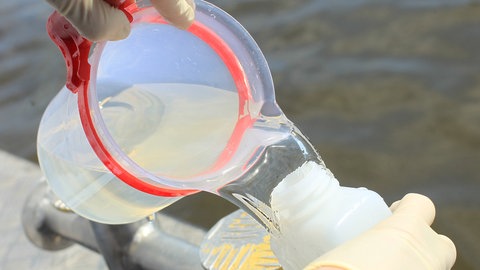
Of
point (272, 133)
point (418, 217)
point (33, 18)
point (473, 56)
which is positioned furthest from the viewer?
point (33, 18)

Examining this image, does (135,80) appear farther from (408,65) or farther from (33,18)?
(33,18)

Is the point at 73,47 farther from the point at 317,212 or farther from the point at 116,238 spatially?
the point at 116,238

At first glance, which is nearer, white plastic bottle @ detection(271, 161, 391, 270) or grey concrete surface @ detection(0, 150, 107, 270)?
white plastic bottle @ detection(271, 161, 391, 270)

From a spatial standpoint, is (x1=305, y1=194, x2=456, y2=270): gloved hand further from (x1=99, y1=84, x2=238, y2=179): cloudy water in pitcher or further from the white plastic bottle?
(x1=99, y1=84, x2=238, y2=179): cloudy water in pitcher

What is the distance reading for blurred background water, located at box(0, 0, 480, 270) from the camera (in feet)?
6.37

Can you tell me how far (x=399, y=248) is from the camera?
1.93 feet

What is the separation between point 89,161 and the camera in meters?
0.81

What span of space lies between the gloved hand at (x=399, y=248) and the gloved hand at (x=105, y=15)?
0.95 ft

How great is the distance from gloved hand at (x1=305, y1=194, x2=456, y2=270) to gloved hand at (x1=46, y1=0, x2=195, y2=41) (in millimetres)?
291

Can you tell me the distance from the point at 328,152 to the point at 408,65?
472mm

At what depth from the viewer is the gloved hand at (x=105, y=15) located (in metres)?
0.65

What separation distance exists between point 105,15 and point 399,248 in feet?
1.16

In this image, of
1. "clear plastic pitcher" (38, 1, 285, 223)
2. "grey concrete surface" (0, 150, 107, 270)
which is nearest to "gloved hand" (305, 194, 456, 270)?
"clear plastic pitcher" (38, 1, 285, 223)

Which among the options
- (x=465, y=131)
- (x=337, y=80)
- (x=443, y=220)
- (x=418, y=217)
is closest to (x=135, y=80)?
(x=418, y=217)
